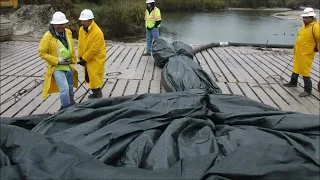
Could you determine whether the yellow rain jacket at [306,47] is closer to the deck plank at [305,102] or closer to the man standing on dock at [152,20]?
the deck plank at [305,102]

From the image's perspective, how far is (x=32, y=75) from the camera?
544cm

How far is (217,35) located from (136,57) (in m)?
8.65

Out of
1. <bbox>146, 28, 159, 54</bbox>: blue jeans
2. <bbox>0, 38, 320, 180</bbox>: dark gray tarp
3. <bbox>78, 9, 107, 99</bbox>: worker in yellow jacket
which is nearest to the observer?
<bbox>0, 38, 320, 180</bbox>: dark gray tarp

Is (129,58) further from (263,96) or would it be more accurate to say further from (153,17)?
(263,96)

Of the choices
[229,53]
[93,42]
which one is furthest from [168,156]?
[229,53]

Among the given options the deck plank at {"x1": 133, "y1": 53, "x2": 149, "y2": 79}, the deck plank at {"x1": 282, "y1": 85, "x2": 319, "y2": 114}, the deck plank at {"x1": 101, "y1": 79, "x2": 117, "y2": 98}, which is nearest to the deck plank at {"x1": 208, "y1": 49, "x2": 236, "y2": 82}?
the deck plank at {"x1": 282, "y1": 85, "x2": 319, "y2": 114}

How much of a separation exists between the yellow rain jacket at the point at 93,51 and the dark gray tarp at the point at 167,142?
3.71 ft

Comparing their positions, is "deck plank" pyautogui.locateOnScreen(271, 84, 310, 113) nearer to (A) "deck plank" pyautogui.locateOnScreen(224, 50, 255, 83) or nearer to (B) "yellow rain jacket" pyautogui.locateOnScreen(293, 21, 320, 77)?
(B) "yellow rain jacket" pyautogui.locateOnScreen(293, 21, 320, 77)

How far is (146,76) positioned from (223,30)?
1164 cm

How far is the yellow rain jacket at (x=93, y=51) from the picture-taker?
13.6ft

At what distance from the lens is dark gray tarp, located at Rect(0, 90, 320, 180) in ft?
6.29

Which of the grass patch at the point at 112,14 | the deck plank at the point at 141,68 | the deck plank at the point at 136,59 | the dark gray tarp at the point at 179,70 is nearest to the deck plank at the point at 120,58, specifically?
the deck plank at the point at 136,59

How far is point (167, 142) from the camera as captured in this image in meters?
2.35

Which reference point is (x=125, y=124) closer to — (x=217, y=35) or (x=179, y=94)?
(x=179, y=94)
